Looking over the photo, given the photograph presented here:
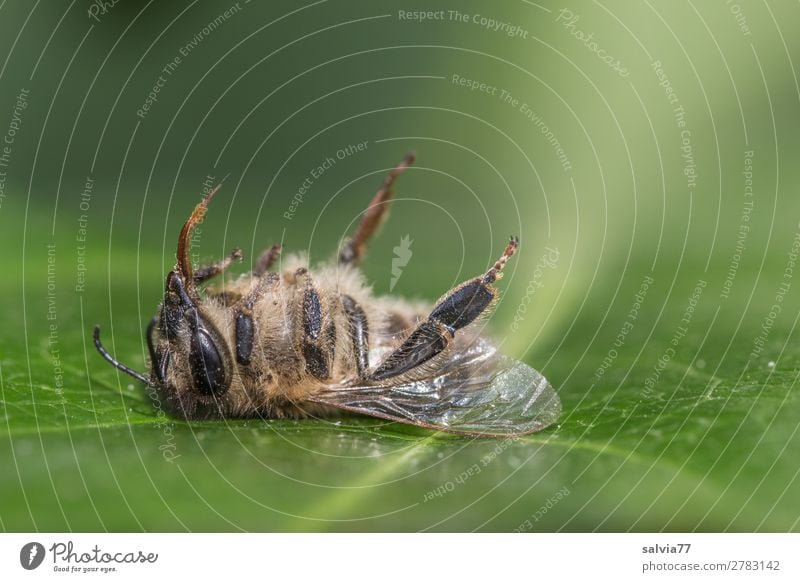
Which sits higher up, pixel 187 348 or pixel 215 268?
pixel 215 268

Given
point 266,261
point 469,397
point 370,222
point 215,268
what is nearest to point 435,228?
point 370,222

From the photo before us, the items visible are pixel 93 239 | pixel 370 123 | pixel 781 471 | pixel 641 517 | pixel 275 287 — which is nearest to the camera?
pixel 781 471

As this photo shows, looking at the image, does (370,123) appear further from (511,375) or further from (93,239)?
(511,375)

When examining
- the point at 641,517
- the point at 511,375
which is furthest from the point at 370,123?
the point at 641,517

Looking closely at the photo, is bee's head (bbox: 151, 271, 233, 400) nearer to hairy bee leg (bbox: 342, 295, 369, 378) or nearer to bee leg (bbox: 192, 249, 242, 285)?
bee leg (bbox: 192, 249, 242, 285)

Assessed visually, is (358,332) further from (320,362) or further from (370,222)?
(370,222)

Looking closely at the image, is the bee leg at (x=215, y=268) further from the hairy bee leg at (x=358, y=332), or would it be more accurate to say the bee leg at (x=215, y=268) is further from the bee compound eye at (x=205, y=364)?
the hairy bee leg at (x=358, y=332)
